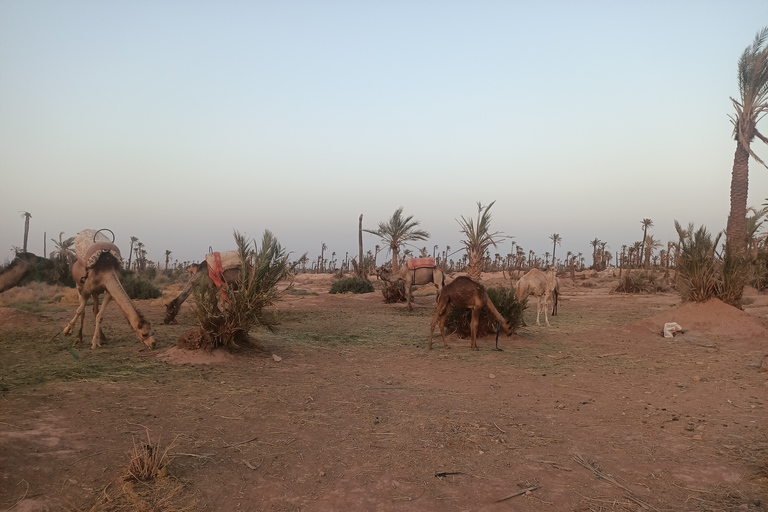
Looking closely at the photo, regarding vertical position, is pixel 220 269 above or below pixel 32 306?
above

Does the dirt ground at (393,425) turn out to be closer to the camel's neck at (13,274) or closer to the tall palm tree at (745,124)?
the camel's neck at (13,274)

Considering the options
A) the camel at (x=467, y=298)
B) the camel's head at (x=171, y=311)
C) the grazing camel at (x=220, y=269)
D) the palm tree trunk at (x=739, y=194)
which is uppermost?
the palm tree trunk at (x=739, y=194)

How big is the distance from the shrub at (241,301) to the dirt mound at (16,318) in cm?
578

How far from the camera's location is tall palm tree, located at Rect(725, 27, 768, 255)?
19062 mm

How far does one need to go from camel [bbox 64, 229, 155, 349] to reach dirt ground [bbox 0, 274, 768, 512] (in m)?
0.49

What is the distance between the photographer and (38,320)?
12.0 m

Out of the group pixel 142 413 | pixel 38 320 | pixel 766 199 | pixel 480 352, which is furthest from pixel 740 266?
pixel 766 199

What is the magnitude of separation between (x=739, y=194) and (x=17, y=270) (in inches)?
926

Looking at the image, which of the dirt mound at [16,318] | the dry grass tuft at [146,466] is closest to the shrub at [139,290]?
the dirt mound at [16,318]

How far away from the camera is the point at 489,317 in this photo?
11.1m

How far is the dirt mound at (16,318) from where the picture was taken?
37.8 feet

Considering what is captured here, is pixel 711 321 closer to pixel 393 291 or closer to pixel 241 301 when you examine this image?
pixel 241 301

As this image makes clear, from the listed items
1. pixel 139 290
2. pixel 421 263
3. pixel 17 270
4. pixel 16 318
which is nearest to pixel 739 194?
pixel 421 263

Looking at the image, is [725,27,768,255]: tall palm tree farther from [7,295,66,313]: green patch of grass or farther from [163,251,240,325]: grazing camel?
[7,295,66,313]: green patch of grass
